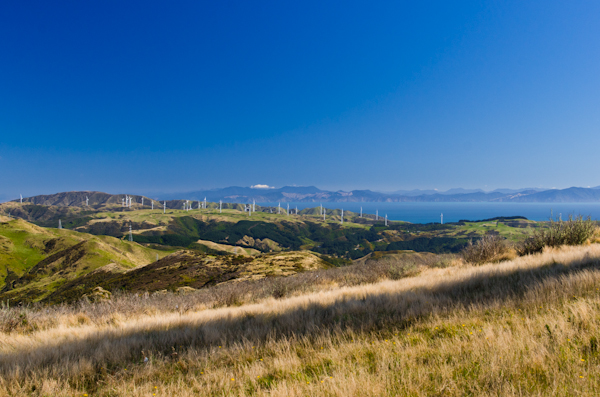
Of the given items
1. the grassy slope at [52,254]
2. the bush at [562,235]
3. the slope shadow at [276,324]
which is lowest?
the grassy slope at [52,254]

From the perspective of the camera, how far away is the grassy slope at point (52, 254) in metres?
68.1

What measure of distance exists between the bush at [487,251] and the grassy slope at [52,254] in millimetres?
65192

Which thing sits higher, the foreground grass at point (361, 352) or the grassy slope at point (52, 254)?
the foreground grass at point (361, 352)

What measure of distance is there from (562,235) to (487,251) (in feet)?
10.3

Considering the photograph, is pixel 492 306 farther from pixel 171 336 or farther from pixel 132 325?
pixel 132 325

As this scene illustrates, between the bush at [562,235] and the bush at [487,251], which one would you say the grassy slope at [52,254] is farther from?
the bush at [562,235]

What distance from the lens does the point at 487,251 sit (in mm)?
14531

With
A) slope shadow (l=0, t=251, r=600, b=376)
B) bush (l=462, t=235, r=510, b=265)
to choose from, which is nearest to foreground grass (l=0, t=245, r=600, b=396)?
slope shadow (l=0, t=251, r=600, b=376)

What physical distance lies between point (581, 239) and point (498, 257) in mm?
3504

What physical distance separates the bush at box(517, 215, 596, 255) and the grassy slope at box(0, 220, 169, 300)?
6793 centimetres

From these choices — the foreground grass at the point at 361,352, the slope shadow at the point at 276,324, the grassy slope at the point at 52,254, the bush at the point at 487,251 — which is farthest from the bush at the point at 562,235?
the grassy slope at the point at 52,254

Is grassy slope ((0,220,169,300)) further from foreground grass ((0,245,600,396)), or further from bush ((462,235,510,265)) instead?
bush ((462,235,510,265))

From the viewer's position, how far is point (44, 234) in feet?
375

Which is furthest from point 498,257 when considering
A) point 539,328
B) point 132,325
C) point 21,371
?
point 21,371
